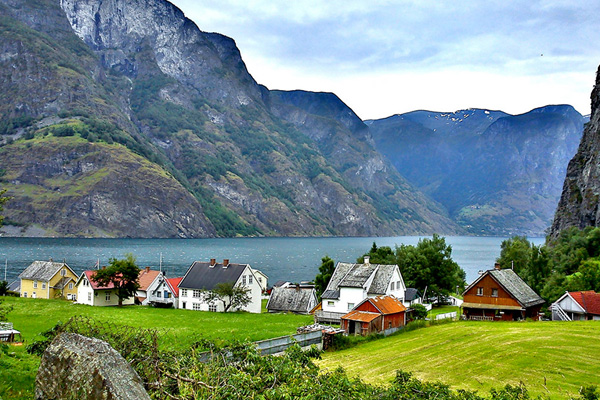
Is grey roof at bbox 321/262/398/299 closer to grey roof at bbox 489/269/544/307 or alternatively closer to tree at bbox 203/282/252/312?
grey roof at bbox 489/269/544/307

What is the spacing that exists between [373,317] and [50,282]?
5623 centimetres

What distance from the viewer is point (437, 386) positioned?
14930 mm

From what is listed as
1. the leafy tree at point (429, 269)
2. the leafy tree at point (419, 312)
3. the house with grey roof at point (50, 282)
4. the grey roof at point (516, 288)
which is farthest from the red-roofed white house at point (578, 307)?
the house with grey roof at point (50, 282)

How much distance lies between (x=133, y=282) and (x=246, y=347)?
63.3 metres

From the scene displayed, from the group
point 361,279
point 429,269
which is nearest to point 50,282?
point 361,279

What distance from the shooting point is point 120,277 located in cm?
6994

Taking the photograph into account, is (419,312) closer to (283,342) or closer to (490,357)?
(490,357)

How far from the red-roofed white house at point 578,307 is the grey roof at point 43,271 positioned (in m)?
70.4

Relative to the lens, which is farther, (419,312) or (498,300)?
(498,300)

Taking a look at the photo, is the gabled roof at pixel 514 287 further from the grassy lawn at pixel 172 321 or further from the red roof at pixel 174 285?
the red roof at pixel 174 285

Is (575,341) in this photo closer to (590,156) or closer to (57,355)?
(57,355)

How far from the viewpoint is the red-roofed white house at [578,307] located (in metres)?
52.0

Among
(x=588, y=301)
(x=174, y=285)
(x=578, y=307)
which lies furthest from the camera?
(x=174, y=285)

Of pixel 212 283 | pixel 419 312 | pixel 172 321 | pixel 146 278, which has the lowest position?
pixel 172 321
